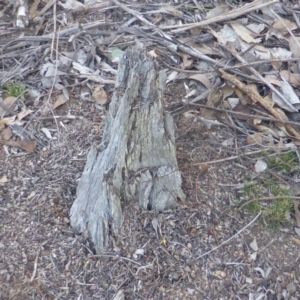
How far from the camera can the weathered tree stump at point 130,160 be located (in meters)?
2.68

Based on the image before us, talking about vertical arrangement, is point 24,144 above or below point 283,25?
below

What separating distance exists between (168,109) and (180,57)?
425 mm

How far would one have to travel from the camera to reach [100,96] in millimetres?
3441

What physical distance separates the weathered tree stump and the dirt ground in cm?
8

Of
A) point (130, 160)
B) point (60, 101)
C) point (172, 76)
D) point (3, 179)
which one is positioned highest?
point (130, 160)

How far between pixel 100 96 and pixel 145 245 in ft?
3.23

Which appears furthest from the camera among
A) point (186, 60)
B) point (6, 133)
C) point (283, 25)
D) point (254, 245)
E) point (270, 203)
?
point (283, 25)

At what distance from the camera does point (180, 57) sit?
3637 mm

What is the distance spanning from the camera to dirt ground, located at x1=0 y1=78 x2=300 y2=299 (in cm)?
278

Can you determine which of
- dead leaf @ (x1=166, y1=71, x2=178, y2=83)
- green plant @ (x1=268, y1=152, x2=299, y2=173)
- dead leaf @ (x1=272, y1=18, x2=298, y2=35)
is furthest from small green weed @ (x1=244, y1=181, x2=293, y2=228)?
dead leaf @ (x1=272, y1=18, x2=298, y2=35)

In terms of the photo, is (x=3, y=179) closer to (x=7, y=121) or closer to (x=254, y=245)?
(x=7, y=121)

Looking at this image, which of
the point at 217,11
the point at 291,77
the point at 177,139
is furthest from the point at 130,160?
the point at 217,11

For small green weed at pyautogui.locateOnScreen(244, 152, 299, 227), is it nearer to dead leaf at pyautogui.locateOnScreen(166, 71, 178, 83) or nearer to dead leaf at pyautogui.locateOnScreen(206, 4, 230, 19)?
dead leaf at pyautogui.locateOnScreen(166, 71, 178, 83)

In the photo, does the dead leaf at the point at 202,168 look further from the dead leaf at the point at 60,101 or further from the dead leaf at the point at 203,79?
the dead leaf at the point at 60,101
